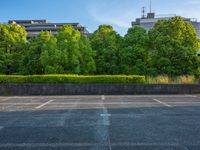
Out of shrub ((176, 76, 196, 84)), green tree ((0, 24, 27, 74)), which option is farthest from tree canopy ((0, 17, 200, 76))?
shrub ((176, 76, 196, 84))

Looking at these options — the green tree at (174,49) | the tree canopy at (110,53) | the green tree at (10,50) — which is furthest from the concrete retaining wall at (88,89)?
the green tree at (10,50)

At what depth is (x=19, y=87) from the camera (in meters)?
16.3

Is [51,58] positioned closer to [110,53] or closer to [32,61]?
[32,61]

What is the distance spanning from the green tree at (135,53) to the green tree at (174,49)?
680 millimetres

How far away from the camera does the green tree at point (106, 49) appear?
2142 cm

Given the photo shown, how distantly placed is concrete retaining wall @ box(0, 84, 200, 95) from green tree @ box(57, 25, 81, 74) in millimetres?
4755

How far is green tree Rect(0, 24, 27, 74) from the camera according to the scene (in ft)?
75.6

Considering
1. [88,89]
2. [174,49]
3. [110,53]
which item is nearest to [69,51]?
[110,53]

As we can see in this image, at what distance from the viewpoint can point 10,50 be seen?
2412 cm

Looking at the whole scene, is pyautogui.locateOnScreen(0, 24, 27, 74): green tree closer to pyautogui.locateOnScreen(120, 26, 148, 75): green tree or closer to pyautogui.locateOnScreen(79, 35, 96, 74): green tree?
pyautogui.locateOnScreen(79, 35, 96, 74): green tree

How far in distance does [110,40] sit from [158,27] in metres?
4.21

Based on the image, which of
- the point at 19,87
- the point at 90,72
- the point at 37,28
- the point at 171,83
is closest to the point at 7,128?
the point at 19,87

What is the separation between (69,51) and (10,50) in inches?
241

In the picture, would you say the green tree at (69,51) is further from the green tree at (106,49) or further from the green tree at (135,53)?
the green tree at (135,53)
